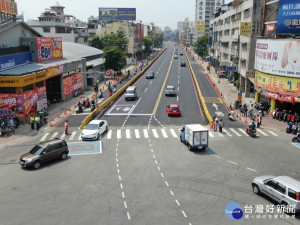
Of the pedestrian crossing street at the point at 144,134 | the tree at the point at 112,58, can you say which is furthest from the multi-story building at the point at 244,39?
the tree at the point at 112,58

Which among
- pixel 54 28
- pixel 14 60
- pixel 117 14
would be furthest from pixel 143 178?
pixel 117 14

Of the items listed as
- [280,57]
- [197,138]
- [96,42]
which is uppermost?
[96,42]

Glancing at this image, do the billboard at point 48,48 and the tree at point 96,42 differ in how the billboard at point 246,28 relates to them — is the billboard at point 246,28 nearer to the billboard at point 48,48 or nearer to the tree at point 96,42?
the billboard at point 48,48

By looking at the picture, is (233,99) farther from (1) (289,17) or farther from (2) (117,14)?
(2) (117,14)

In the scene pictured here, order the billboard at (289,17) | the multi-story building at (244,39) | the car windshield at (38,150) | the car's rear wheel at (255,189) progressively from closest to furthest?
the car's rear wheel at (255,189) < the car windshield at (38,150) < the billboard at (289,17) < the multi-story building at (244,39)

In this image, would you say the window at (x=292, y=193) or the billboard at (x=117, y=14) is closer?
the window at (x=292, y=193)

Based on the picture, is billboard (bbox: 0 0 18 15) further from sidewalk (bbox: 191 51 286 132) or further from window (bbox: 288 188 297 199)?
window (bbox: 288 188 297 199)

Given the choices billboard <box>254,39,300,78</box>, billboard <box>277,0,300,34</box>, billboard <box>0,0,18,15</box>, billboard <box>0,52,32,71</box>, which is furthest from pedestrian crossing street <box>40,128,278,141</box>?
billboard <box>0,0,18,15</box>
